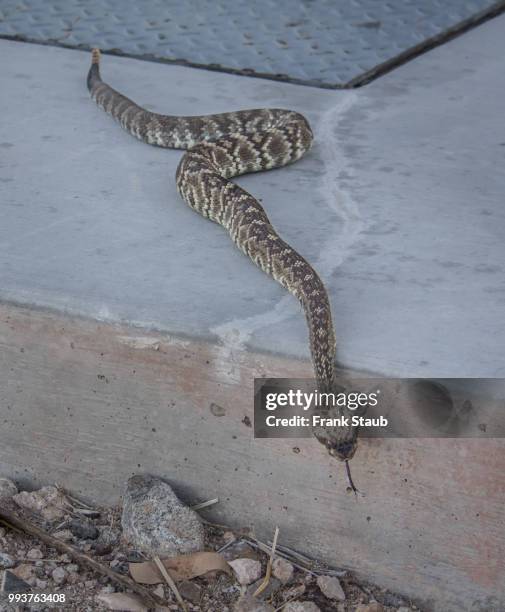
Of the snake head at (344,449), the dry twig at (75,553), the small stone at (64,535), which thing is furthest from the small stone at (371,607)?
the small stone at (64,535)

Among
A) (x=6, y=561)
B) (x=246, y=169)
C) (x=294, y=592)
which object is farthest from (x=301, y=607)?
(x=246, y=169)

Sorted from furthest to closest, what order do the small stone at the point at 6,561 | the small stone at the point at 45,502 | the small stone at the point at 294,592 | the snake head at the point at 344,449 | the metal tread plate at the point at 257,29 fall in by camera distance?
1. the metal tread plate at the point at 257,29
2. the small stone at the point at 45,502
3. the small stone at the point at 6,561
4. the small stone at the point at 294,592
5. the snake head at the point at 344,449

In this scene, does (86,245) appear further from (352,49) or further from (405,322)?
(352,49)

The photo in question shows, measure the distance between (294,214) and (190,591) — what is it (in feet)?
5.51

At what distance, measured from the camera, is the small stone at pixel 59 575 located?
3.61m

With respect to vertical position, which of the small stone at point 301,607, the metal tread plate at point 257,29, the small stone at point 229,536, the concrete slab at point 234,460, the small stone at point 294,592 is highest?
the metal tread plate at point 257,29

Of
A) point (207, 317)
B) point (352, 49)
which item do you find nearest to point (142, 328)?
point (207, 317)

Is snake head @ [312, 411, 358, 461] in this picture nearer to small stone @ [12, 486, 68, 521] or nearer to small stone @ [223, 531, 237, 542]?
small stone @ [223, 531, 237, 542]

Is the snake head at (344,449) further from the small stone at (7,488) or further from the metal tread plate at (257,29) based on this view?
the metal tread plate at (257,29)

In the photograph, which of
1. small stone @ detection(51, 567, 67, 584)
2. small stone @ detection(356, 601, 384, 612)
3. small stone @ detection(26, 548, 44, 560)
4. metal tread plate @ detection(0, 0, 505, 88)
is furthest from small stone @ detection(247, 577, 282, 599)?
metal tread plate @ detection(0, 0, 505, 88)

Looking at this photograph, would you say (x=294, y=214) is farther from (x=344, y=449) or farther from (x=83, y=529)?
(x=83, y=529)

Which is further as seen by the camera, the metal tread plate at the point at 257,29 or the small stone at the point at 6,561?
the metal tread plate at the point at 257,29

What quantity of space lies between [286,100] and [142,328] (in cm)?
245

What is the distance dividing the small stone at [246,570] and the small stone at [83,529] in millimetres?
507
